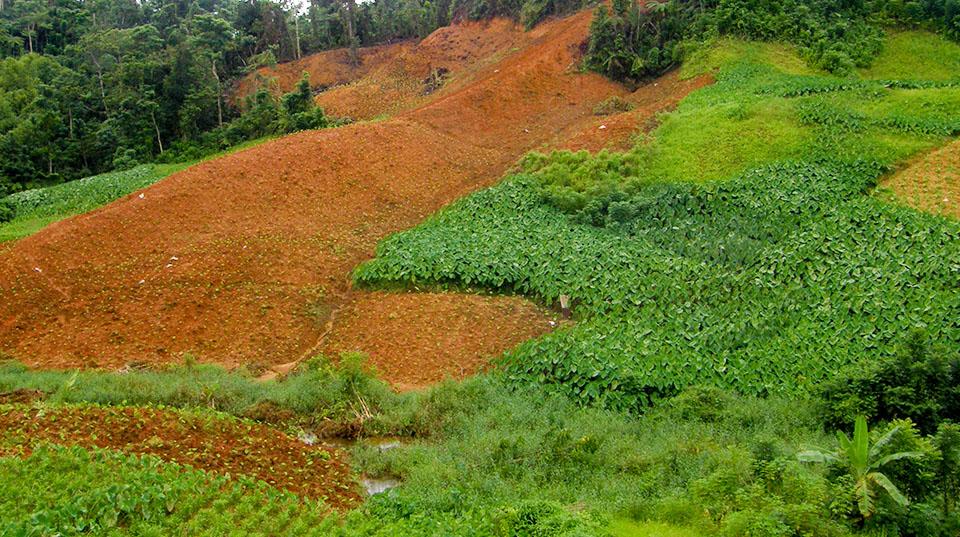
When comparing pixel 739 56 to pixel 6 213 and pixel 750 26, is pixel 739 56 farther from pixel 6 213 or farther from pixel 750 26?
pixel 6 213

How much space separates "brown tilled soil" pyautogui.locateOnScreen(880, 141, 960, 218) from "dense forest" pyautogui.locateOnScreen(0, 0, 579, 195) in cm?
1974

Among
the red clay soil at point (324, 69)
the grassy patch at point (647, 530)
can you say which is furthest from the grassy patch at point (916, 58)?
the grassy patch at point (647, 530)

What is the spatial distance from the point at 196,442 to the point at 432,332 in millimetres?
5414

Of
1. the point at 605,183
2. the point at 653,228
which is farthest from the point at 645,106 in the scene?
the point at 653,228

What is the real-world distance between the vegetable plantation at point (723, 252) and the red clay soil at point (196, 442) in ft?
13.9

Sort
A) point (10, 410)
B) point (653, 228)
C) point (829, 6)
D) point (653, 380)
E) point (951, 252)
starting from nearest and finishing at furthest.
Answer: point (10, 410), point (653, 380), point (951, 252), point (653, 228), point (829, 6)

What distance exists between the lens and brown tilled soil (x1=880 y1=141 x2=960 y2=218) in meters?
15.7

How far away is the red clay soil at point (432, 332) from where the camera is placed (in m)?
13.7

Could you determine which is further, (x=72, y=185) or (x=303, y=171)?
(x=72, y=185)

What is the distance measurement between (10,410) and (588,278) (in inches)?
398

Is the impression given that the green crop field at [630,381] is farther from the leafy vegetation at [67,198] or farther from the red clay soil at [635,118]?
the red clay soil at [635,118]

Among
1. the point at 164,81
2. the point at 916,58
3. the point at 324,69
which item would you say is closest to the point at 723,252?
the point at 916,58

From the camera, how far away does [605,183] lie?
1825 cm

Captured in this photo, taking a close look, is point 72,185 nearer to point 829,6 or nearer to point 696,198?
point 696,198
